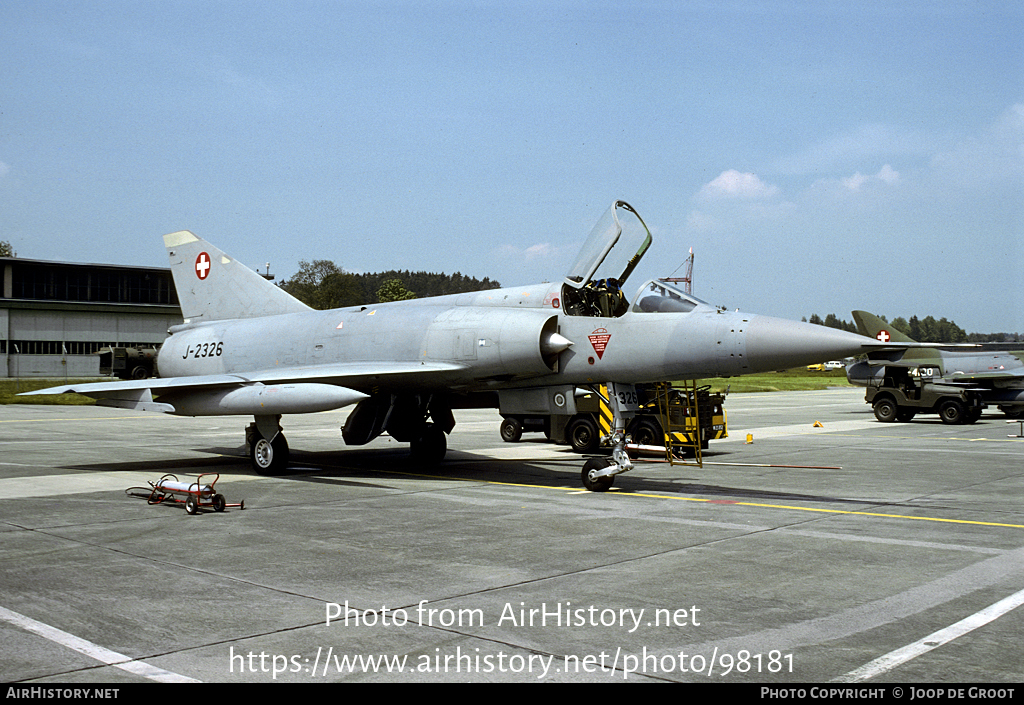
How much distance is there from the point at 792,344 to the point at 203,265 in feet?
40.8

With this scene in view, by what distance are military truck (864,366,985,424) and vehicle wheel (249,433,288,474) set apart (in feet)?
72.2

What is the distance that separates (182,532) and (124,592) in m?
2.53

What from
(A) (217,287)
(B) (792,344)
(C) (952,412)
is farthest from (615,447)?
(C) (952,412)

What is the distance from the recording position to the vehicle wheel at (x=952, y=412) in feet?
87.6

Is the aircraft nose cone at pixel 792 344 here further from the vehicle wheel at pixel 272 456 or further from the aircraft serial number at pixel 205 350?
the aircraft serial number at pixel 205 350

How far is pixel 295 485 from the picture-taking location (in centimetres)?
1222

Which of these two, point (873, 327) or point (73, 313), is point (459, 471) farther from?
point (73, 313)

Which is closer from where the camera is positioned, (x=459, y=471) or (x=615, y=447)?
(x=615, y=447)

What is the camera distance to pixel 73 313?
6838 cm

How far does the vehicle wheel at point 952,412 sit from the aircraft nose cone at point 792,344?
19.8 metres

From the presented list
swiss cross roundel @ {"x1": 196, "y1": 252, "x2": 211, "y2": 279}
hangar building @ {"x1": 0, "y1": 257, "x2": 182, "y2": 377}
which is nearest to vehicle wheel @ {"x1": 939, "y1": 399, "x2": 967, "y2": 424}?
swiss cross roundel @ {"x1": 196, "y1": 252, "x2": 211, "y2": 279}

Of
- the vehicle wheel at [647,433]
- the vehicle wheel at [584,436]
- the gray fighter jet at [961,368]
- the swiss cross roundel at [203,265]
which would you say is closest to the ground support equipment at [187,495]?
the swiss cross roundel at [203,265]

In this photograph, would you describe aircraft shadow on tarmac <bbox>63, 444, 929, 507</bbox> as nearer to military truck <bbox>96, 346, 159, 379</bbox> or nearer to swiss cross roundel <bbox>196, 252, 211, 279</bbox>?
swiss cross roundel <bbox>196, 252, 211, 279</bbox>

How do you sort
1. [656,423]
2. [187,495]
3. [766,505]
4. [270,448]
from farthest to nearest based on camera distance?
1. [656,423]
2. [270,448]
3. [766,505]
4. [187,495]
